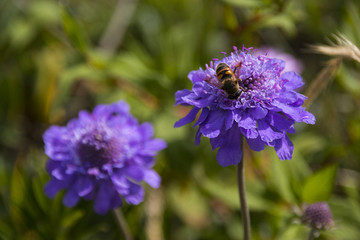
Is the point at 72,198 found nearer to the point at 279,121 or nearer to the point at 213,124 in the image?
the point at 213,124

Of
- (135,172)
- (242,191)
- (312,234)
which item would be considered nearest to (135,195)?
(135,172)

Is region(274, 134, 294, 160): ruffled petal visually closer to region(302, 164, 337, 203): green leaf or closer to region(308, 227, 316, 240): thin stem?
region(308, 227, 316, 240): thin stem

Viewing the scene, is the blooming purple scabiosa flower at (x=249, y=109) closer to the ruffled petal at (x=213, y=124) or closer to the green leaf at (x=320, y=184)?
the ruffled petal at (x=213, y=124)

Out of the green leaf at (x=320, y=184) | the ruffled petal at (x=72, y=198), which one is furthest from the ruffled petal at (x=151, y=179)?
the green leaf at (x=320, y=184)

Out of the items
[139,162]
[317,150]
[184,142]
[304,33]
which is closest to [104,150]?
[139,162]

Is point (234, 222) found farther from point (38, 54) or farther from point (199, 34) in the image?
point (38, 54)

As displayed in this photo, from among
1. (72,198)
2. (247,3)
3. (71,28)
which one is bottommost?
(72,198)

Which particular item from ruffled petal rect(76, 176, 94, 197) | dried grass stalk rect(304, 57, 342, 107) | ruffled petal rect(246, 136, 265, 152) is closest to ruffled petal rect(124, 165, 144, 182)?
ruffled petal rect(76, 176, 94, 197)

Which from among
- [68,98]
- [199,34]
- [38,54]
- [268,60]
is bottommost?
[268,60]
